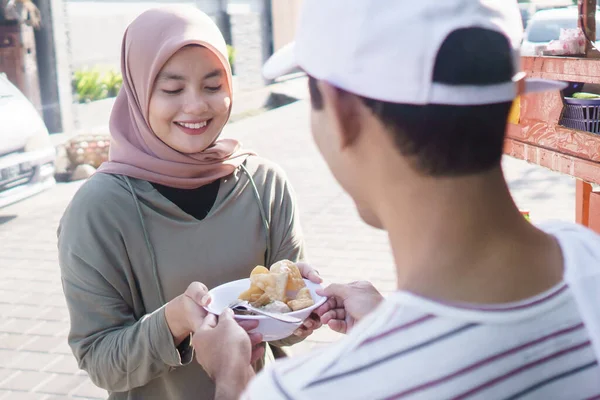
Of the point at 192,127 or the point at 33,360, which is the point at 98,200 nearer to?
the point at 192,127

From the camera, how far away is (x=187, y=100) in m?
2.20

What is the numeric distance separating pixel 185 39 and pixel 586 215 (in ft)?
7.48

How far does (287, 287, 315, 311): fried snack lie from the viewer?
194 cm

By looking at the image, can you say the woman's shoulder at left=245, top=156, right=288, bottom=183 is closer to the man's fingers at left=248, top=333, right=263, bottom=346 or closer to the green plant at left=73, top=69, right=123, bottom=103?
the man's fingers at left=248, top=333, right=263, bottom=346

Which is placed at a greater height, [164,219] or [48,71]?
[164,219]

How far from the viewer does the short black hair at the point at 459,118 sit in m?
0.89

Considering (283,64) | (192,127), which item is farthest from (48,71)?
(283,64)

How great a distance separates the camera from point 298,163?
9.84 metres

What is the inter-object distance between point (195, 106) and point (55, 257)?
459 cm

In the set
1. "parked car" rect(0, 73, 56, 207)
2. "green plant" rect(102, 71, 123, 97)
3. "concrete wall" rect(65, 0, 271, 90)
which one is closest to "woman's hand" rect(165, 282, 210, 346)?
"parked car" rect(0, 73, 56, 207)

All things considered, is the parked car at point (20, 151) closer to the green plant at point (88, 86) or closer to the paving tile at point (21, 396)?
the paving tile at point (21, 396)

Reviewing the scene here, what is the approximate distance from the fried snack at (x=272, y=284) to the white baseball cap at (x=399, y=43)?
106cm

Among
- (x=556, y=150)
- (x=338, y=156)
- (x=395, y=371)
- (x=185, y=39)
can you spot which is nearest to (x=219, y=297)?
(x=185, y=39)

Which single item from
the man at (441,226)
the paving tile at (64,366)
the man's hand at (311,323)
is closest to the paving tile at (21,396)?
the paving tile at (64,366)
